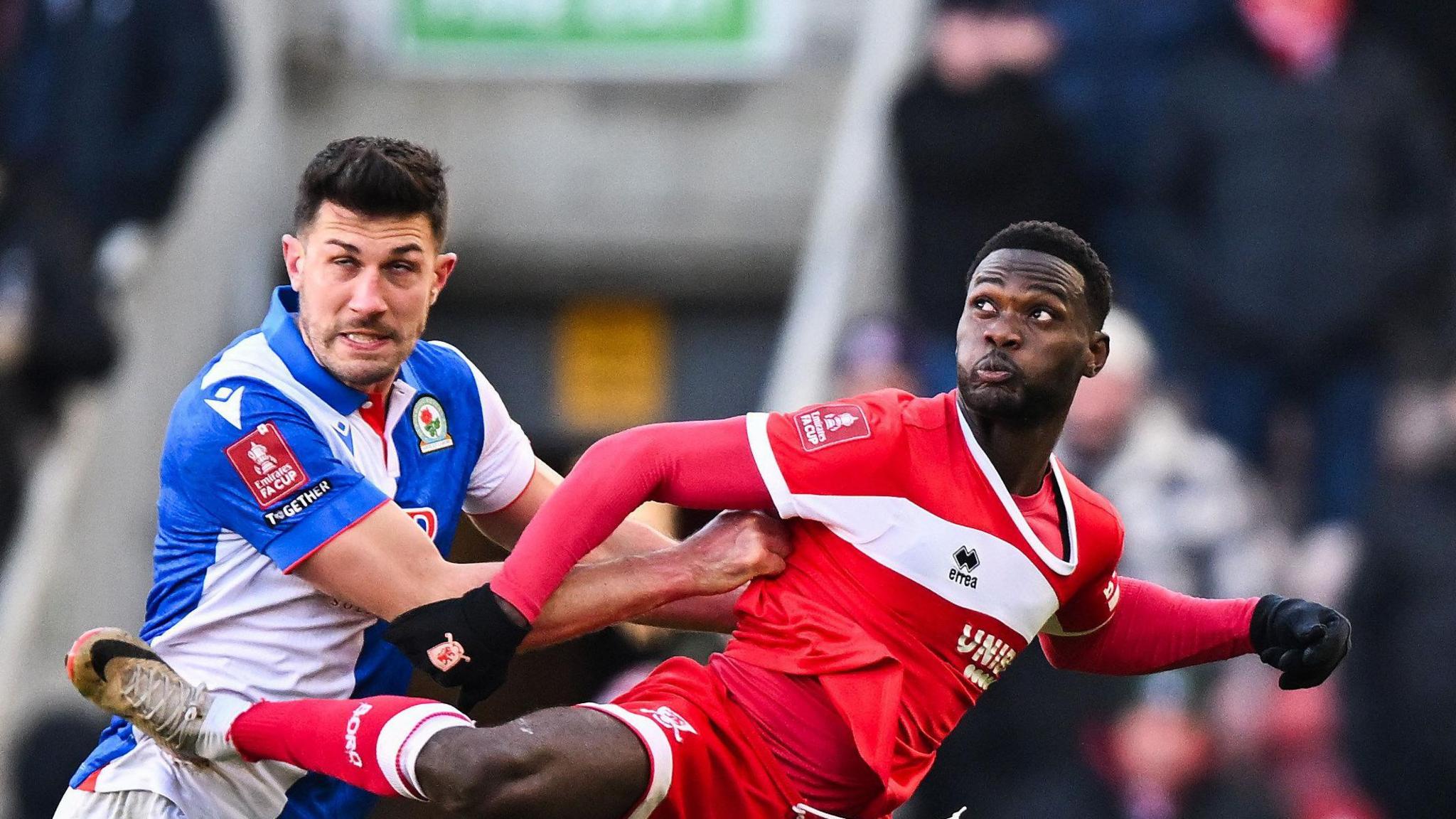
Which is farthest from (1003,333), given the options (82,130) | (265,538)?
(82,130)

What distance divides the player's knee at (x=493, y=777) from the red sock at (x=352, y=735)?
0.18 feet

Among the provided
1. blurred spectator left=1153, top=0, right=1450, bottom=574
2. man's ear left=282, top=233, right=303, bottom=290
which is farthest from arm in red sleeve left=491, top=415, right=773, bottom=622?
blurred spectator left=1153, top=0, right=1450, bottom=574

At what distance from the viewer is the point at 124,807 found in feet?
13.4

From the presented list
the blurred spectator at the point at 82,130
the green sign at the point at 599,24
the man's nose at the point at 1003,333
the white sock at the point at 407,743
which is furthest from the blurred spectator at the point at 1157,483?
the blurred spectator at the point at 82,130

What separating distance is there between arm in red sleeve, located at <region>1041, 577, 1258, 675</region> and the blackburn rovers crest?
4.51 ft

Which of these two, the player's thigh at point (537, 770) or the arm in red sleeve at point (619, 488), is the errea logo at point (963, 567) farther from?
the player's thigh at point (537, 770)

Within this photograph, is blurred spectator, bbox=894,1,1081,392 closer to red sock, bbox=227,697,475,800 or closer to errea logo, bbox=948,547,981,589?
errea logo, bbox=948,547,981,589

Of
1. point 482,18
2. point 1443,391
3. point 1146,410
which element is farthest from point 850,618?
point 482,18

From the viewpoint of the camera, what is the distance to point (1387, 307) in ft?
28.3

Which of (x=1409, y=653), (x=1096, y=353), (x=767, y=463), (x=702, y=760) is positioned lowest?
(x=1409, y=653)

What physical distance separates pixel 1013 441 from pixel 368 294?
131 centimetres

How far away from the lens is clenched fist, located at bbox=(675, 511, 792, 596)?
4195mm

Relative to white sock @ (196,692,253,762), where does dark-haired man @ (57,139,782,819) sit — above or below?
above

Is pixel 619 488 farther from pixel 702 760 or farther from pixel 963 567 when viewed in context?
pixel 963 567
